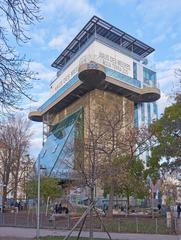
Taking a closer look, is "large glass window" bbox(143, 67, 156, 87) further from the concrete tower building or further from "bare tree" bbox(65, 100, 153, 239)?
"bare tree" bbox(65, 100, 153, 239)

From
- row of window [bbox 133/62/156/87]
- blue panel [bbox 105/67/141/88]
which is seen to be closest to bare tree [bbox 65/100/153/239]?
blue panel [bbox 105/67/141/88]

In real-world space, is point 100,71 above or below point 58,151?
above

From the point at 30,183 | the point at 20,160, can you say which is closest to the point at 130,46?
the point at 20,160

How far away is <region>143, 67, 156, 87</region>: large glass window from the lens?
84.1 metres

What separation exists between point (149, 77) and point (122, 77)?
1204 centimetres

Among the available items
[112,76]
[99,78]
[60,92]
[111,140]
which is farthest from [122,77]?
[111,140]

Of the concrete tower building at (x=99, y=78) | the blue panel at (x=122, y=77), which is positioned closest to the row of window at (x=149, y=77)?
the concrete tower building at (x=99, y=78)

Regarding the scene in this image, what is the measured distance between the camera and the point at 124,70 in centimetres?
7925

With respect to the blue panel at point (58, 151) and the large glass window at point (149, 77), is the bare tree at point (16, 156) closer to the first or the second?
the blue panel at point (58, 151)

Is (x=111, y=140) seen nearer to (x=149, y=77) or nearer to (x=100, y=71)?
(x=100, y=71)

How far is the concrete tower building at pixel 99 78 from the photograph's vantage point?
69000mm

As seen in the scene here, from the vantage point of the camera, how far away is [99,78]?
226 feet

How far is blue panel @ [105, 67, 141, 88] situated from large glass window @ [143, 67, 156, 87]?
15.3ft

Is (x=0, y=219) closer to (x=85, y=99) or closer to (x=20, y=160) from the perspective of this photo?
(x=20, y=160)
